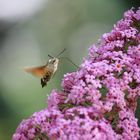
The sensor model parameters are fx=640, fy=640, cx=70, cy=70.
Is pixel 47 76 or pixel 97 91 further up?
pixel 47 76

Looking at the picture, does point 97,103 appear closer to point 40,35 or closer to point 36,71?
point 36,71

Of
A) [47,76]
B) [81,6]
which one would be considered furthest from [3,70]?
[47,76]

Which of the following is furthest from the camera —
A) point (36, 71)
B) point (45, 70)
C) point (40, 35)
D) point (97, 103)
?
point (40, 35)

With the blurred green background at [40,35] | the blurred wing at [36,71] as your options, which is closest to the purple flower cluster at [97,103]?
the blurred wing at [36,71]

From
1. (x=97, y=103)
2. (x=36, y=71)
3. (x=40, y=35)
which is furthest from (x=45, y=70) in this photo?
(x=40, y=35)

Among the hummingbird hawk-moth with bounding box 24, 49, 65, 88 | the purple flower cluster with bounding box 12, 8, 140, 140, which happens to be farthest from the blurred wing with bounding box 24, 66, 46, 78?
the purple flower cluster with bounding box 12, 8, 140, 140

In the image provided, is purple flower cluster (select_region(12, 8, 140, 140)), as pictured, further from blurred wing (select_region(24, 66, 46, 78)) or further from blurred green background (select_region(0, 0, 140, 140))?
blurred green background (select_region(0, 0, 140, 140))

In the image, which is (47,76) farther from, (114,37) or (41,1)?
(41,1)
